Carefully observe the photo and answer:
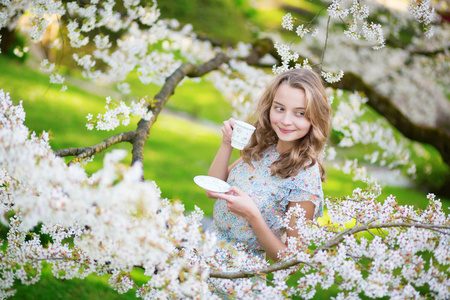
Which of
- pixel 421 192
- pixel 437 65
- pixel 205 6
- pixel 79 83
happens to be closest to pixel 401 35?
pixel 437 65

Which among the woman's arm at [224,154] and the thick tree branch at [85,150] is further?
the woman's arm at [224,154]

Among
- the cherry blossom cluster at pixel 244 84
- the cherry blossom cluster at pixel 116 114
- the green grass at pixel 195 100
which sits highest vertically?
the green grass at pixel 195 100

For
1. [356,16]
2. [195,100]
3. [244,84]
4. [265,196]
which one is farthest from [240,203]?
[195,100]

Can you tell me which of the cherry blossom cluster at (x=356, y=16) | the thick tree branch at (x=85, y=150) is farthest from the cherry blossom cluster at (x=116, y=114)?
the cherry blossom cluster at (x=356, y=16)

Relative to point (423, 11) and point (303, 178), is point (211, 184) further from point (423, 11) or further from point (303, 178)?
point (423, 11)

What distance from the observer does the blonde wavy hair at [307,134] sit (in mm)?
1902

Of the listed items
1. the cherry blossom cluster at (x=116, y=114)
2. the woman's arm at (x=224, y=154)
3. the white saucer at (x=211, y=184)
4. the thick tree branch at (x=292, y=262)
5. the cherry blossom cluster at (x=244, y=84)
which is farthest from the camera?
the cherry blossom cluster at (x=244, y=84)

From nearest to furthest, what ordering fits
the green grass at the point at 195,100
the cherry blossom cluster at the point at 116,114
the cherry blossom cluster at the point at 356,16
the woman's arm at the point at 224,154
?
the woman's arm at the point at 224,154 < the cherry blossom cluster at the point at 116,114 < the cherry blossom cluster at the point at 356,16 < the green grass at the point at 195,100

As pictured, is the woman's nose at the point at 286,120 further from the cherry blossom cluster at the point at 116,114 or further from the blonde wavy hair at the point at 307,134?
the cherry blossom cluster at the point at 116,114

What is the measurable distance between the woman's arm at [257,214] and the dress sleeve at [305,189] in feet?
0.08

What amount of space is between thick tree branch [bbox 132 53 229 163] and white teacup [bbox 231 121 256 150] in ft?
2.08

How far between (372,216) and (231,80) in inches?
117

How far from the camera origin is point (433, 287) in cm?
144

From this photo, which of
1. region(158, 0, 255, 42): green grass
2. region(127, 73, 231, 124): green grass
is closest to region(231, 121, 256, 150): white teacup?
region(127, 73, 231, 124): green grass
